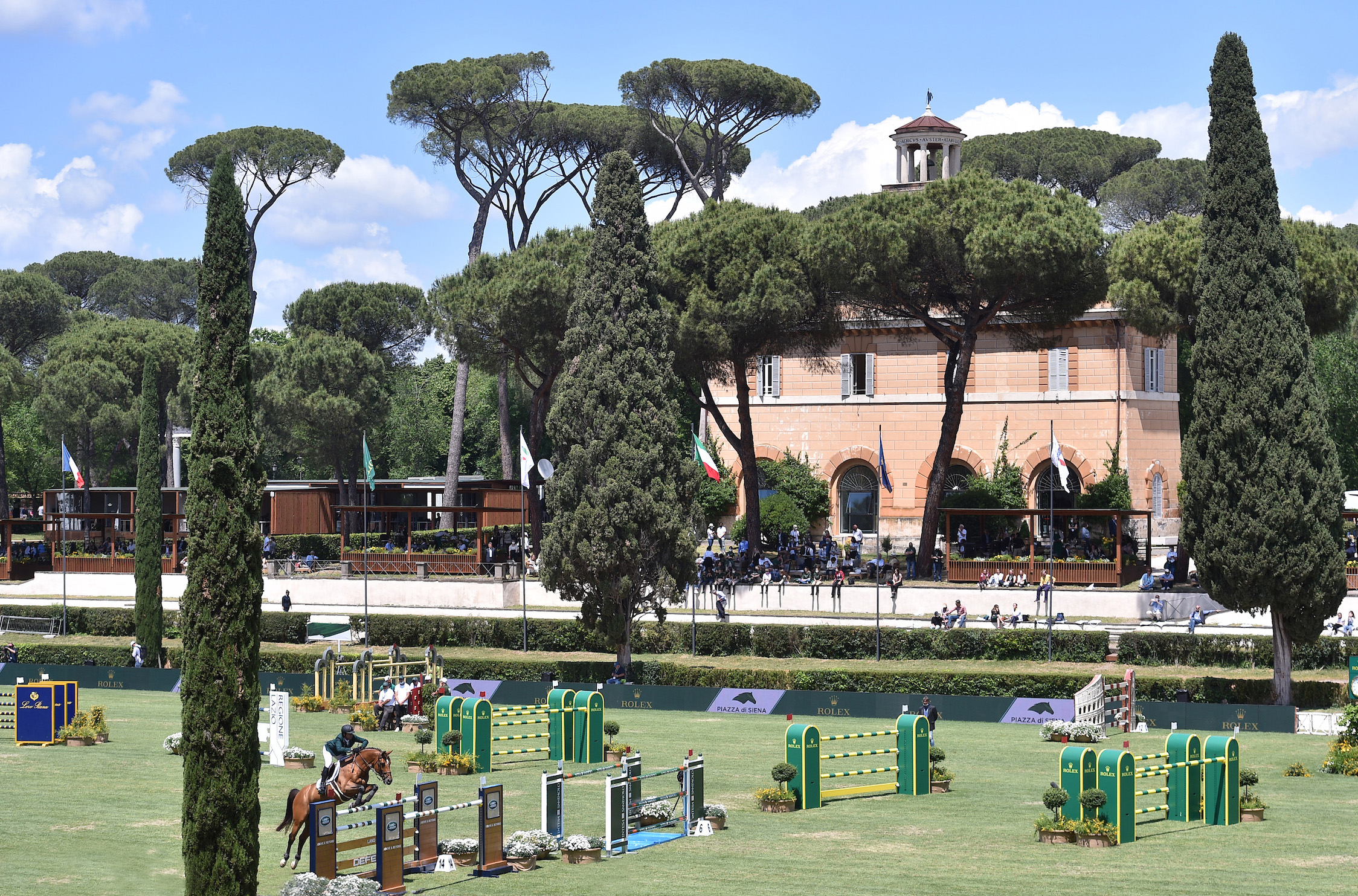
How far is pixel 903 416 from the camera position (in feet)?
204

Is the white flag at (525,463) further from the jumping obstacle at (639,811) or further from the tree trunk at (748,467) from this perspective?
the jumping obstacle at (639,811)

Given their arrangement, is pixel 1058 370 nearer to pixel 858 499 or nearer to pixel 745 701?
pixel 858 499

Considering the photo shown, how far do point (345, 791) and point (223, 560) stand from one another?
16.9ft

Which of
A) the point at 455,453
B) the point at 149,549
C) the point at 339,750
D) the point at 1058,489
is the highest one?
the point at 455,453

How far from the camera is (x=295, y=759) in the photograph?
1070 inches

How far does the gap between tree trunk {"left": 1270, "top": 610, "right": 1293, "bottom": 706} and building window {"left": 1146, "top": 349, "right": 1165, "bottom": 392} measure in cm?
2634

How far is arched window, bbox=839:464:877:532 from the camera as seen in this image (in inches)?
2430

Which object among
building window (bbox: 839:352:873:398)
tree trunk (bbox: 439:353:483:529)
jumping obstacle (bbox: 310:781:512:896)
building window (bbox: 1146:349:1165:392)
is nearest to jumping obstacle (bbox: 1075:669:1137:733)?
jumping obstacle (bbox: 310:781:512:896)

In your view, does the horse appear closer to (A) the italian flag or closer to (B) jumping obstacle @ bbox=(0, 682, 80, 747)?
(B) jumping obstacle @ bbox=(0, 682, 80, 747)

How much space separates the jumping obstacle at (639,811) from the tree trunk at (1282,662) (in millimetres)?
17782

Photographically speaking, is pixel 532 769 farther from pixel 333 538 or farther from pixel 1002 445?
pixel 333 538

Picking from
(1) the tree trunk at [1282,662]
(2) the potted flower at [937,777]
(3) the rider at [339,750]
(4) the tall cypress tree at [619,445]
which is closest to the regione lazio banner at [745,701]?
(4) the tall cypress tree at [619,445]

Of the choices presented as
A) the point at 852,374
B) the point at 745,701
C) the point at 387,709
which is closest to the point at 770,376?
the point at 852,374

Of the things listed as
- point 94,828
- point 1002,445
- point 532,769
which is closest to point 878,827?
point 532,769
